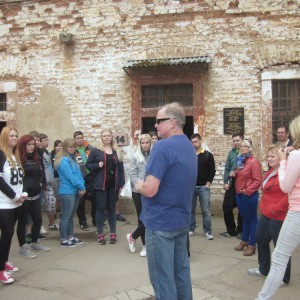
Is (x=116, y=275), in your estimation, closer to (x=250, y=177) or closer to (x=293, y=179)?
(x=250, y=177)

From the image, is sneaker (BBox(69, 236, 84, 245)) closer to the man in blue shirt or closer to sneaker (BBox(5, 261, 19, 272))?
sneaker (BBox(5, 261, 19, 272))

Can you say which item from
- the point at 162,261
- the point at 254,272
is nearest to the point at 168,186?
the point at 162,261

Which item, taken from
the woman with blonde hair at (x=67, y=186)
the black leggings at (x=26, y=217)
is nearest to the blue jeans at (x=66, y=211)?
the woman with blonde hair at (x=67, y=186)

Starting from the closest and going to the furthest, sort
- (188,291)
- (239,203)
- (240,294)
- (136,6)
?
(188,291)
(240,294)
(239,203)
(136,6)

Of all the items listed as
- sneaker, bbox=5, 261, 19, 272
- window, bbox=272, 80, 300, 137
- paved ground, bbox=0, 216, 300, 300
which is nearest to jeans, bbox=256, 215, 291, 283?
paved ground, bbox=0, 216, 300, 300

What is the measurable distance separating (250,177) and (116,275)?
244 cm

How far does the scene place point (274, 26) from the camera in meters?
8.41

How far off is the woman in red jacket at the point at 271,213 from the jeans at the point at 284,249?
66 cm

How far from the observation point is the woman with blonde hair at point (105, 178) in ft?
20.7

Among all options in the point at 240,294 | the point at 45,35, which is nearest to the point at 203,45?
the point at 45,35

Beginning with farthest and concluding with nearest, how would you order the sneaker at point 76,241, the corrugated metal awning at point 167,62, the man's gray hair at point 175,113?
the corrugated metal awning at point 167,62
the sneaker at point 76,241
the man's gray hair at point 175,113

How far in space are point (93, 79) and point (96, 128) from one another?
3.87 ft

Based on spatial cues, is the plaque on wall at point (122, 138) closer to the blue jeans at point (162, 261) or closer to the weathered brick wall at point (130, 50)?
the weathered brick wall at point (130, 50)

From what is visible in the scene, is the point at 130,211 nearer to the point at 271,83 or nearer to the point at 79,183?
the point at 79,183
